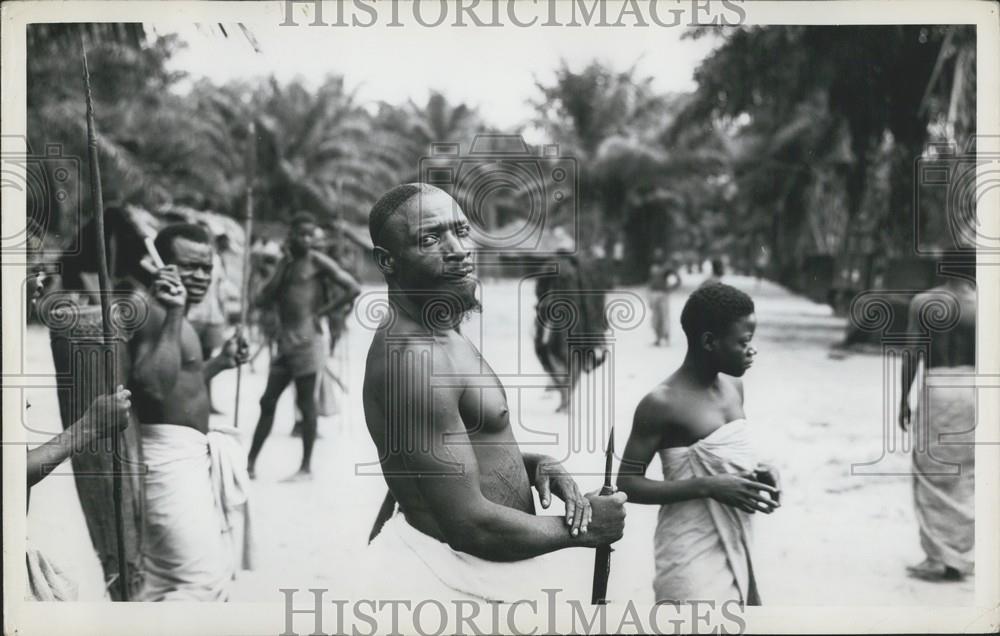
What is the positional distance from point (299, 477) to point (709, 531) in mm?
3784

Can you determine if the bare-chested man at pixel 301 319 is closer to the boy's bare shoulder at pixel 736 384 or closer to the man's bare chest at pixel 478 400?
the boy's bare shoulder at pixel 736 384

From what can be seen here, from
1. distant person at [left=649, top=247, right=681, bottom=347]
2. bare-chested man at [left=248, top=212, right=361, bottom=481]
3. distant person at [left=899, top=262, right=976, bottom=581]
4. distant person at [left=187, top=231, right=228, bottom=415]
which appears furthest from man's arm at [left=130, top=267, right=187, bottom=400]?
distant person at [left=649, top=247, right=681, bottom=347]

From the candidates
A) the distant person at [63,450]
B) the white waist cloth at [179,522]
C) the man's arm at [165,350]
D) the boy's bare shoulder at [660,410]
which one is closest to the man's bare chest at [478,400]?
the boy's bare shoulder at [660,410]

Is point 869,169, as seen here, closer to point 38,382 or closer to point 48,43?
point 48,43

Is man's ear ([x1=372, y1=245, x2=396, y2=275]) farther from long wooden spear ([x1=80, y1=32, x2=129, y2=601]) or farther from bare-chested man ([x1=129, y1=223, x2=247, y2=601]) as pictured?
bare-chested man ([x1=129, y1=223, x2=247, y2=601])

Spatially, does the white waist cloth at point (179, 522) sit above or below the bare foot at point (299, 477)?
above

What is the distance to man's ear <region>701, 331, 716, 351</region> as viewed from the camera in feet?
10.5

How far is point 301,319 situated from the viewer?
22.0ft

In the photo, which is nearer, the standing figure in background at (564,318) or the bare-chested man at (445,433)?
the bare-chested man at (445,433)

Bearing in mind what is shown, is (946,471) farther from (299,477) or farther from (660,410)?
(299,477)

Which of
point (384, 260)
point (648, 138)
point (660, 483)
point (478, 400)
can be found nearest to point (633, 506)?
point (660, 483)

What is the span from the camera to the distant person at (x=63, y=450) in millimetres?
3035

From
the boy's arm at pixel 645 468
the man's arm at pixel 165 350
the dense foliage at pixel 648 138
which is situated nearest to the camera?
the boy's arm at pixel 645 468

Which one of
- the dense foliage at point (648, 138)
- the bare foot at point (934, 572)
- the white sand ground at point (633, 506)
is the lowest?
the bare foot at point (934, 572)
